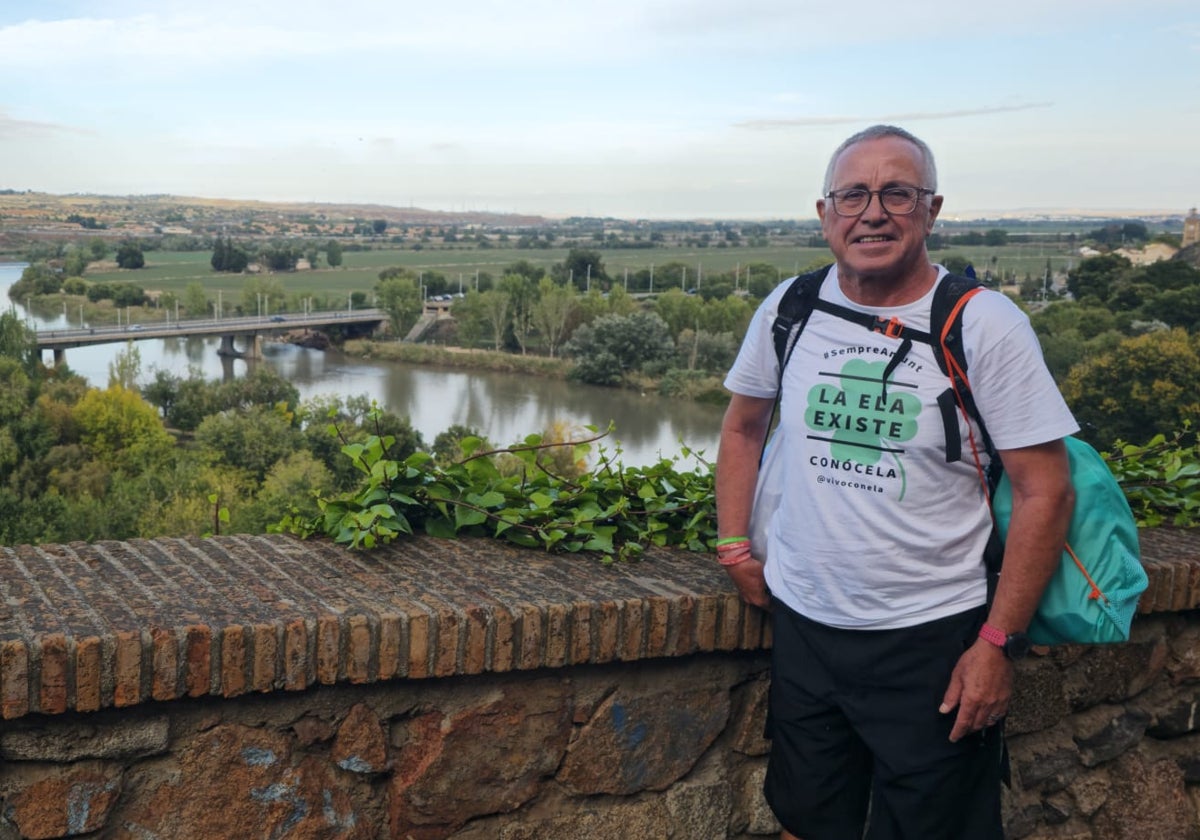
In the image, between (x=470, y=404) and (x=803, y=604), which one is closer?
(x=803, y=604)

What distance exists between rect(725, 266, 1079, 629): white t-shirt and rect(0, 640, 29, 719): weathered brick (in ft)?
3.36

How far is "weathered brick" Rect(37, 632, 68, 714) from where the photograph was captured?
1.55 m

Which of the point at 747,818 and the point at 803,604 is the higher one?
the point at 803,604

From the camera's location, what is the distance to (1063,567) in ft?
5.72

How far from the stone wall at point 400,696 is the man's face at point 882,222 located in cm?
58

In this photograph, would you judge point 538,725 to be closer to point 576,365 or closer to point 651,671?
point 651,671

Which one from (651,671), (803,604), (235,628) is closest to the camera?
(235,628)

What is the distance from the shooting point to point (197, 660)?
164cm

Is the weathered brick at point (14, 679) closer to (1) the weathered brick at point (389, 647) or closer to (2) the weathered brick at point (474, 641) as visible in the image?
(1) the weathered brick at point (389, 647)

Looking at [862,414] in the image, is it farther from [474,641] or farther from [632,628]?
[474,641]

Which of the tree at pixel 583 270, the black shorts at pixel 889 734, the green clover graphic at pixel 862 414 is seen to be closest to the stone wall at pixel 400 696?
the black shorts at pixel 889 734

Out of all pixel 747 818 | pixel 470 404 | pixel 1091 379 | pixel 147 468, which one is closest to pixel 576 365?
pixel 470 404

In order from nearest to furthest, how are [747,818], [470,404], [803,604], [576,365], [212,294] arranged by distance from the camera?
[803,604]
[747,818]
[470,404]
[576,365]
[212,294]

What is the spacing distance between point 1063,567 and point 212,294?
290 feet
